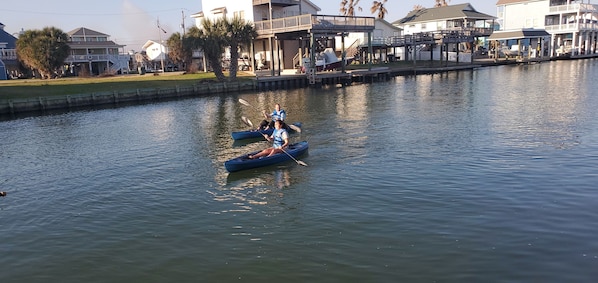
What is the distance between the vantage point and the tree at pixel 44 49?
57000 mm

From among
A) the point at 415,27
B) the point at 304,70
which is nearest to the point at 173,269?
the point at 304,70

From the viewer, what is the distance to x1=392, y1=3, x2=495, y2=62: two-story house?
67.1 metres

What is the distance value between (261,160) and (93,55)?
68526 millimetres

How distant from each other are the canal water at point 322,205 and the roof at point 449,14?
57.6m

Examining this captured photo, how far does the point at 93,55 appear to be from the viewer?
75.9 meters

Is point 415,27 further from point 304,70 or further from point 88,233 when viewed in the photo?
point 88,233

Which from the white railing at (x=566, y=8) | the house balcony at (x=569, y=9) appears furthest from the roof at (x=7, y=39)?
the white railing at (x=566, y=8)

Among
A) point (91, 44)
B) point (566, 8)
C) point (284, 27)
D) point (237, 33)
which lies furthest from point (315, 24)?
point (566, 8)

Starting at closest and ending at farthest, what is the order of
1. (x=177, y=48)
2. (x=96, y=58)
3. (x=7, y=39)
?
(x=177, y=48)
(x=7, y=39)
(x=96, y=58)

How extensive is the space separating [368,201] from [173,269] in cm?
592

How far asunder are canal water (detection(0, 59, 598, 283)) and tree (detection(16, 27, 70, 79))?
35.8m

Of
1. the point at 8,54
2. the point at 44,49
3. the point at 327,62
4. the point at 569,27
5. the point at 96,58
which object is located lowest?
the point at 327,62

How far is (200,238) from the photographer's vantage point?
1129cm

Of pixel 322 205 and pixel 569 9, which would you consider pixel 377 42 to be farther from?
pixel 322 205
